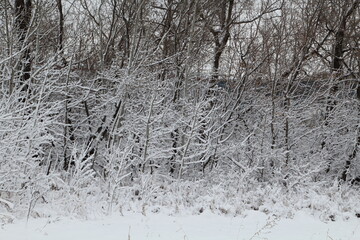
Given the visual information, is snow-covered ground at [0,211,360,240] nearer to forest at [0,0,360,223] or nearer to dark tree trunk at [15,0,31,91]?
forest at [0,0,360,223]

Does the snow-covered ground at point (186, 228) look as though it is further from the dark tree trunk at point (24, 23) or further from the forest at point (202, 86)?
the dark tree trunk at point (24, 23)

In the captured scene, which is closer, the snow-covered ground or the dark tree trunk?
the snow-covered ground

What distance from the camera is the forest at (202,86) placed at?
935 cm

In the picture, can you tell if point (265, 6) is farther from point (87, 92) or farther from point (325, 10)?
point (87, 92)

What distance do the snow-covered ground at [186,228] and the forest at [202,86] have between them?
2129mm

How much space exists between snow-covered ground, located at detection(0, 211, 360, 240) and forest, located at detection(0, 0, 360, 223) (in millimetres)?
2129

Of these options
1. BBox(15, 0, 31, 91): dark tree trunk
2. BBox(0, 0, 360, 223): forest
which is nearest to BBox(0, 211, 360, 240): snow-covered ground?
BBox(0, 0, 360, 223): forest

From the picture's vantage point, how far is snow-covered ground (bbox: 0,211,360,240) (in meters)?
4.64

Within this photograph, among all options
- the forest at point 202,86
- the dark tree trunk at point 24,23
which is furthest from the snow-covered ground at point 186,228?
the dark tree trunk at point 24,23

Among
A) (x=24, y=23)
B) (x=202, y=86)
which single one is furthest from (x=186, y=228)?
(x=24, y=23)

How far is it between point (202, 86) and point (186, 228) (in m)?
6.42

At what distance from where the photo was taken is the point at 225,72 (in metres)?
12.1

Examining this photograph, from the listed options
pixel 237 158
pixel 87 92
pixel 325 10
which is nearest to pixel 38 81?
pixel 87 92

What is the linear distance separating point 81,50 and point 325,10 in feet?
23.5
